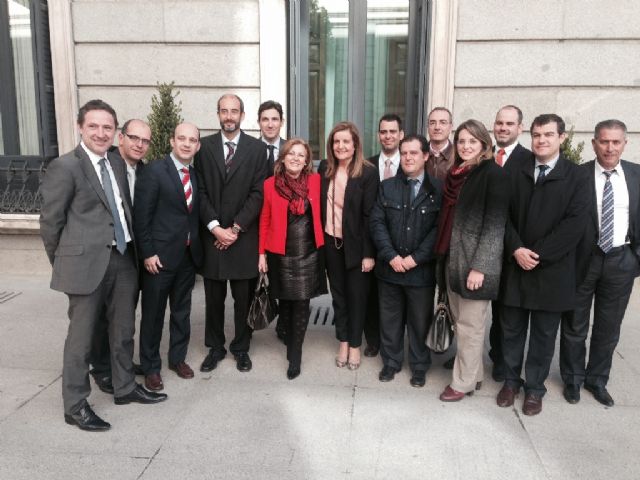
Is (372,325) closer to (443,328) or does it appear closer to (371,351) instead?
(371,351)

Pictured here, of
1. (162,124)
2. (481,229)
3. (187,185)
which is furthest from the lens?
(162,124)

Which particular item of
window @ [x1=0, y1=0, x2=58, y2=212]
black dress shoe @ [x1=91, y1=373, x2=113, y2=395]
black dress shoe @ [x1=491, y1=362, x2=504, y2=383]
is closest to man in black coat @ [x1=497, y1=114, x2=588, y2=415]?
black dress shoe @ [x1=491, y1=362, x2=504, y2=383]

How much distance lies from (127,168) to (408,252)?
7.27 feet

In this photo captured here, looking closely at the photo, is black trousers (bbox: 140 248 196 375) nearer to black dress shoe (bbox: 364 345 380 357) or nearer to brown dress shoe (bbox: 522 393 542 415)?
black dress shoe (bbox: 364 345 380 357)

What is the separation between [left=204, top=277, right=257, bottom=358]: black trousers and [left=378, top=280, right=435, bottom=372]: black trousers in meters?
1.15

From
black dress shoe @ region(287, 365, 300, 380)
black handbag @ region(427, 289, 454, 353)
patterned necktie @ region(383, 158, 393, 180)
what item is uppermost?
patterned necktie @ region(383, 158, 393, 180)

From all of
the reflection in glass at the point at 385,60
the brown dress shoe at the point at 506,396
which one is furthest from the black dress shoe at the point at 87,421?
the reflection in glass at the point at 385,60

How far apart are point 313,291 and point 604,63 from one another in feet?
16.4

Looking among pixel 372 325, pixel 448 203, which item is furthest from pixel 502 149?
pixel 372 325

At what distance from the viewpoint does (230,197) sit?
4199 mm

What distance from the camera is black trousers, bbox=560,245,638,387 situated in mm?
3729

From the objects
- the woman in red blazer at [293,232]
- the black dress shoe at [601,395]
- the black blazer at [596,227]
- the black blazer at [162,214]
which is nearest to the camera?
the black blazer at [596,227]

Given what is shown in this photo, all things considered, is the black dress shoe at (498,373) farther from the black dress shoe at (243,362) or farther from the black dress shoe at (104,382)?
the black dress shoe at (104,382)

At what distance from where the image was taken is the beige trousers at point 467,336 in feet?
12.4
